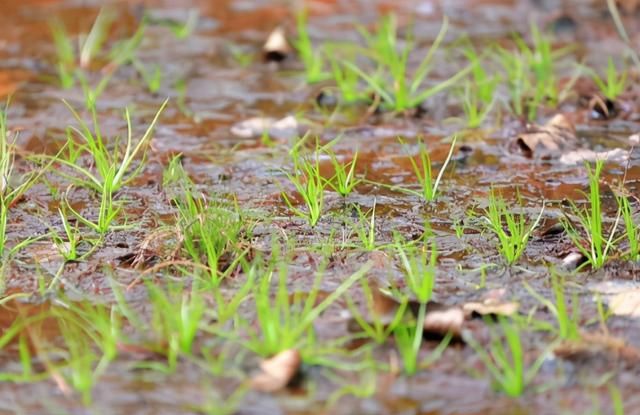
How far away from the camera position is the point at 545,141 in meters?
3.55

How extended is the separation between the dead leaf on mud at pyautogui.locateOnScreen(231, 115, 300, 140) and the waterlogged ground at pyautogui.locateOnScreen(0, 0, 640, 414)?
2cm

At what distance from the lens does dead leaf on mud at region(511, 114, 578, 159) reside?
3.51m

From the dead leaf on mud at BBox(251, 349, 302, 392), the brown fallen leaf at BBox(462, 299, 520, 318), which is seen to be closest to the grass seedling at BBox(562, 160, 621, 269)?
the brown fallen leaf at BBox(462, 299, 520, 318)

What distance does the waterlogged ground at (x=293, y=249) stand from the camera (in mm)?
2076

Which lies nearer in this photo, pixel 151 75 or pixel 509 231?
pixel 509 231

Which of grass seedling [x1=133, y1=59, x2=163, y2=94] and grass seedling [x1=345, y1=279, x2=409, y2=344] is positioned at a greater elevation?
grass seedling [x1=133, y1=59, x2=163, y2=94]

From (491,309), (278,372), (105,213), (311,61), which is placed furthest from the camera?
(311,61)

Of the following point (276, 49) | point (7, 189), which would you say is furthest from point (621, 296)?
point (276, 49)

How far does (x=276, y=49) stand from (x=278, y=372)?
2.86 metres

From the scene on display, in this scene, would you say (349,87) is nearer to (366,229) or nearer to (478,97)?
(478,97)

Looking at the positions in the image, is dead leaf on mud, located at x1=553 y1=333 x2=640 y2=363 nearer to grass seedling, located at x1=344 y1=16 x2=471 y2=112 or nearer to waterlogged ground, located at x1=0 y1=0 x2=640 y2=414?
waterlogged ground, located at x1=0 y1=0 x2=640 y2=414

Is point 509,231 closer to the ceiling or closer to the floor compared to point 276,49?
closer to the floor

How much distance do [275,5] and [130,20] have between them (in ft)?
2.83

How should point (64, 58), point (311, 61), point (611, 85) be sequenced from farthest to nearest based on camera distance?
point (64, 58), point (311, 61), point (611, 85)
